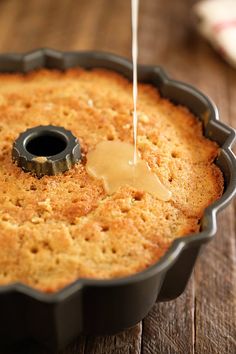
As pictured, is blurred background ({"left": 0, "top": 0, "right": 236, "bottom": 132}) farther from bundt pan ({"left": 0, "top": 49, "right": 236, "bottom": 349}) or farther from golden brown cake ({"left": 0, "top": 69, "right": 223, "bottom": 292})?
bundt pan ({"left": 0, "top": 49, "right": 236, "bottom": 349})

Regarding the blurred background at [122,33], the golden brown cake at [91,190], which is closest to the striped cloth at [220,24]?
the blurred background at [122,33]

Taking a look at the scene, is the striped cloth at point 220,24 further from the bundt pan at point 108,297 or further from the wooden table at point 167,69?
the bundt pan at point 108,297

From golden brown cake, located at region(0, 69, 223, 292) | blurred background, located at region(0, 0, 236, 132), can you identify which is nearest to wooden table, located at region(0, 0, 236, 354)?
blurred background, located at region(0, 0, 236, 132)

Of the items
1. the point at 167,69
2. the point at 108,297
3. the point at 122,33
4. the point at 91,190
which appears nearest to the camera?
the point at 108,297

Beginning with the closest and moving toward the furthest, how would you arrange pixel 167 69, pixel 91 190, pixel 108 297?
pixel 108 297, pixel 91 190, pixel 167 69

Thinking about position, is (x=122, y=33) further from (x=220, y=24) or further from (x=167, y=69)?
(x=220, y=24)

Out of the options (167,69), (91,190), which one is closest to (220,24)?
(167,69)

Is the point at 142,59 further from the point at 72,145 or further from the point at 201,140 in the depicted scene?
the point at 72,145

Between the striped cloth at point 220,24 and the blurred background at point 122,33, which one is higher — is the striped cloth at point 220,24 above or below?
above
